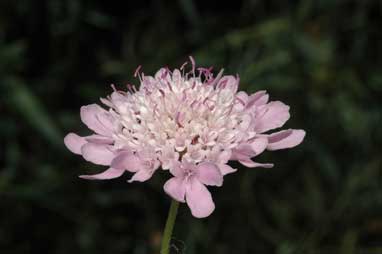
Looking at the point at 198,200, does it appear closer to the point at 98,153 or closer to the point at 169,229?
the point at 169,229

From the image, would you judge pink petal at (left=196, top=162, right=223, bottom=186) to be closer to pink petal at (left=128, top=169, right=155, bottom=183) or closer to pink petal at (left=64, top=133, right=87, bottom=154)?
pink petal at (left=128, top=169, right=155, bottom=183)

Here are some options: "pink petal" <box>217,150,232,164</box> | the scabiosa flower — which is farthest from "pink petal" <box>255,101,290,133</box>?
"pink petal" <box>217,150,232,164</box>

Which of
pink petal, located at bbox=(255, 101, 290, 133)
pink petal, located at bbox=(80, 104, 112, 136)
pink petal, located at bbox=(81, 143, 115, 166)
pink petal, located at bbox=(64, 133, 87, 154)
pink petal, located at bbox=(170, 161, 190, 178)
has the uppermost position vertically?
pink petal, located at bbox=(255, 101, 290, 133)

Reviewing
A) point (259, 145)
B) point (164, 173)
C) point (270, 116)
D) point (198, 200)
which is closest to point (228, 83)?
point (270, 116)

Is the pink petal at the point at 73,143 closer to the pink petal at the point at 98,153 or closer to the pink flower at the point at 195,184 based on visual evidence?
the pink petal at the point at 98,153

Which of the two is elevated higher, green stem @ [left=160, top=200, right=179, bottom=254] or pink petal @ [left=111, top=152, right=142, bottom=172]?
pink petal @ [left=111, top=152, right=142, bottom=172]

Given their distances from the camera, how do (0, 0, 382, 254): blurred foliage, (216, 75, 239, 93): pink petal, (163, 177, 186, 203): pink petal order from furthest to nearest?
(0, 0, 382, 254): blurred foliage, (216, 75, 239, 93): pink petal, (163, 177, 186, 203): pink petal
